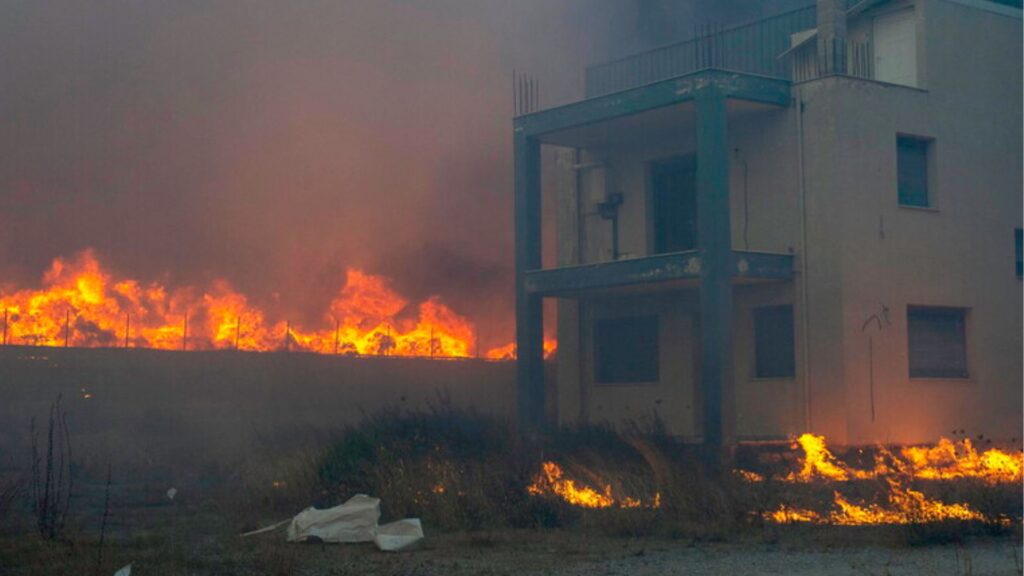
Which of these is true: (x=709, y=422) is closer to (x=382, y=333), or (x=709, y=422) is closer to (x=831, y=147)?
(x=831, y=147)

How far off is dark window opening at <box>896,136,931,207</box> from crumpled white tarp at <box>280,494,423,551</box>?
13.6 metres

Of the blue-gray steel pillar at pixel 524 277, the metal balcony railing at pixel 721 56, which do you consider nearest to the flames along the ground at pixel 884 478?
the blue-gray steel pillar at pixel 524 277

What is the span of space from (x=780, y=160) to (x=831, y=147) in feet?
3.80

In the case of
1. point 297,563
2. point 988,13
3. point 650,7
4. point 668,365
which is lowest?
point 297,563

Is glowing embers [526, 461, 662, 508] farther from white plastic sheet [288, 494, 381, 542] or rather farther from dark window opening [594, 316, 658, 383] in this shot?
dark window opening [594, 316, 658, 383]

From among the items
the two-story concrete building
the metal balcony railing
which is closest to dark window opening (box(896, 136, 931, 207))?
the two-story concrete building

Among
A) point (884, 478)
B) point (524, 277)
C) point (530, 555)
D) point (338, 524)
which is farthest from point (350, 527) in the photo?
point (524, 277)

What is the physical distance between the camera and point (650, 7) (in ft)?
112

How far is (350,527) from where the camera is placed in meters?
13.6

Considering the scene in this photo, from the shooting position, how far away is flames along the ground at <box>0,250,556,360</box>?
115 feet

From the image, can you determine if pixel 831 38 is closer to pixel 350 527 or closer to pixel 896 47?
pixel 896 47

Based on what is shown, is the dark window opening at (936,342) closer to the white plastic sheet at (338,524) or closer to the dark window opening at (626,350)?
the dark window opening at (626,350)

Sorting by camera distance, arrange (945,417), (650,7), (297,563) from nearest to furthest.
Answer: (297,563), (945,417), (650,7)

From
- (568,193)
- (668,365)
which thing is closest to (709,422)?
(668,365)
